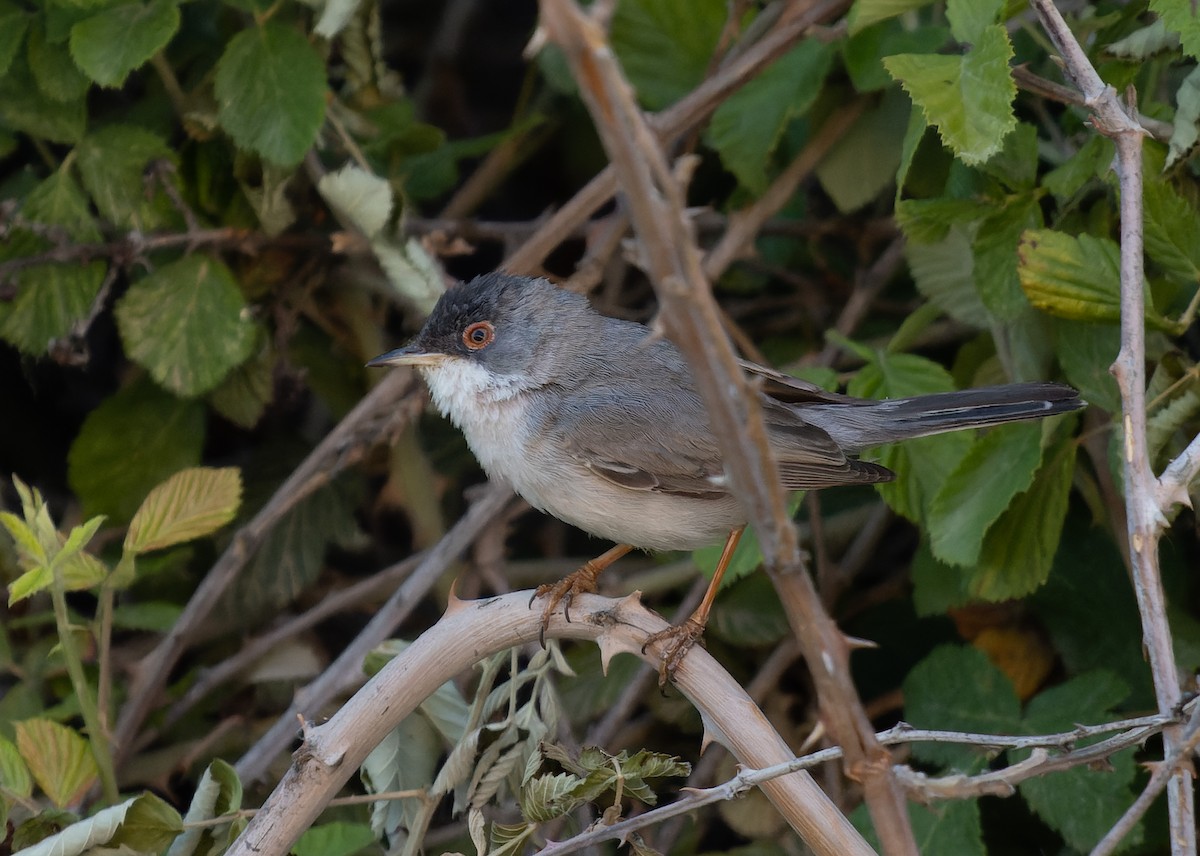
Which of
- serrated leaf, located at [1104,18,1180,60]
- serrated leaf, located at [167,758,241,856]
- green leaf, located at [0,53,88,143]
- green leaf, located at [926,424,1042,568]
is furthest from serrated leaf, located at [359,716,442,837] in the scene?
serrated leaf, located at [1104,18,1180,60]

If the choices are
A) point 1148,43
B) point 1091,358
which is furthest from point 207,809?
point 1148,43

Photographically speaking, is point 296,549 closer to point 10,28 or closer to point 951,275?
point 10,28

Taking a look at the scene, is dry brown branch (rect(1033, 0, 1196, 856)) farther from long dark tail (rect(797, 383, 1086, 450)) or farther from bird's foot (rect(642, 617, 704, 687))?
bird's foot (rect(642, 617, 704, 687))

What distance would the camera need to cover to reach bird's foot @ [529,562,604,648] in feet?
7.71

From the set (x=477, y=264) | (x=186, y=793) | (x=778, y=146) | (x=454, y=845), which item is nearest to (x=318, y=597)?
(x=186, y=793)

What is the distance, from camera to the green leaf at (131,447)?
11.7 ft

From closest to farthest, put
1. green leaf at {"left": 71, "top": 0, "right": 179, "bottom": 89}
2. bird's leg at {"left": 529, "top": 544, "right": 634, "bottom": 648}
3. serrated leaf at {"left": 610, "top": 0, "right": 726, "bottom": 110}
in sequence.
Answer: bird's leg at {"left": 529, "top": 544, "right": 634, "bottom": 648}
green leaf at {"left": 71, "top": 0, "right": 179, "bottom": 89}
serrated leaf at {"left": 610, "top": 0, "right": 726, "bottom": 110}

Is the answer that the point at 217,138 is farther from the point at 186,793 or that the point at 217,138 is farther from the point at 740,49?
the point at 186,793

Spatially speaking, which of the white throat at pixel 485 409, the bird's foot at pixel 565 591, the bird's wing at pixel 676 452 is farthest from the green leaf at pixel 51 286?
Result: the bird's foot at pixel 565 591

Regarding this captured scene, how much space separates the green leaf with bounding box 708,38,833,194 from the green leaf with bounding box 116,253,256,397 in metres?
1.49

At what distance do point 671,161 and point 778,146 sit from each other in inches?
13.7

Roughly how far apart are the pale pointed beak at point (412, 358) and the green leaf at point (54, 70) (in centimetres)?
108

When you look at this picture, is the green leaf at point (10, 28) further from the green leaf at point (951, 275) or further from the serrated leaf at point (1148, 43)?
the serrated leaf at point (1148, 43)

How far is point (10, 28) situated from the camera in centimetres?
318
